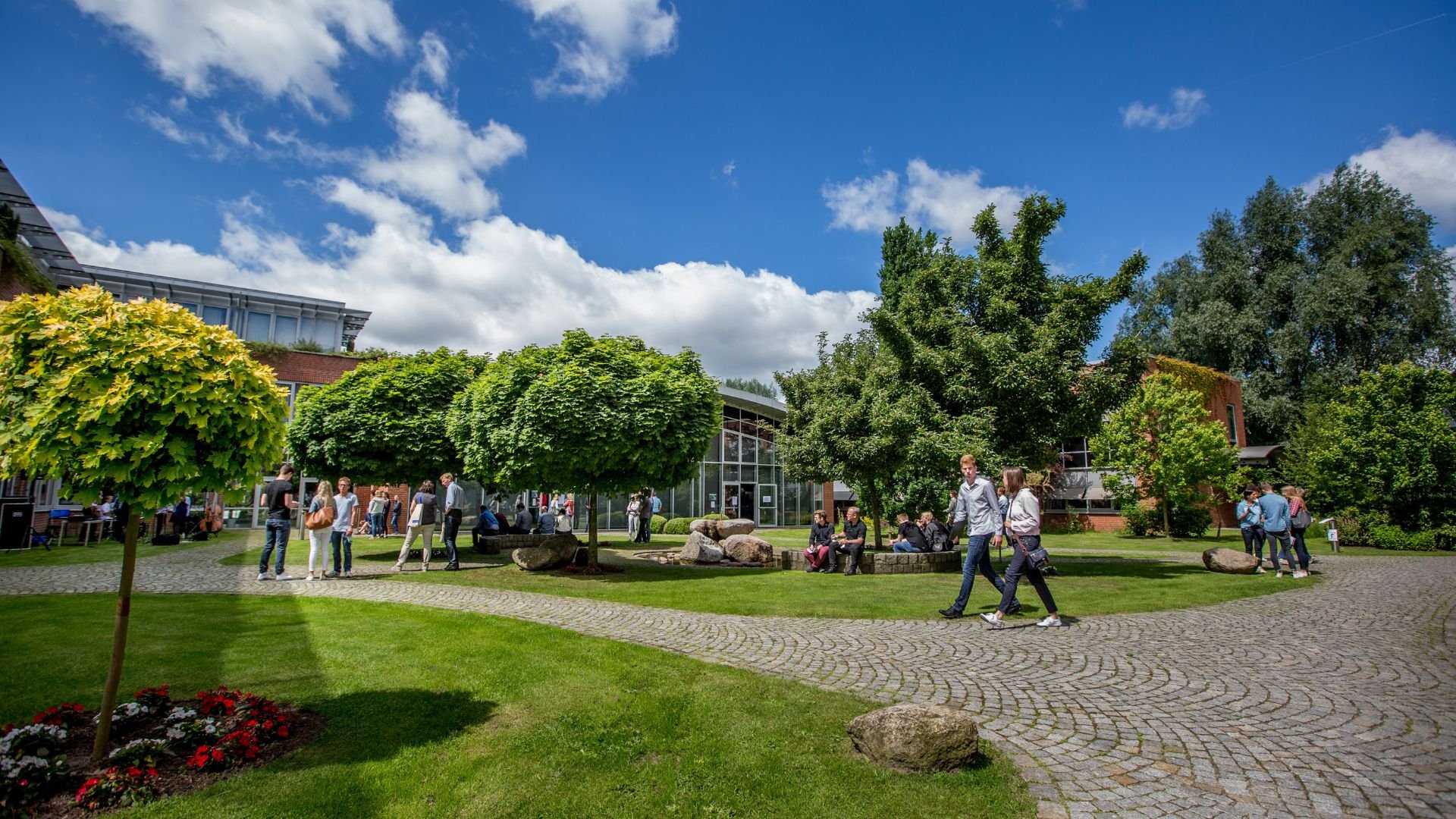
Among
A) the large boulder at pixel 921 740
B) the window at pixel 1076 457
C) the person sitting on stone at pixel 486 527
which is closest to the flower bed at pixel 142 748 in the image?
the large boulder at pixel 921 740

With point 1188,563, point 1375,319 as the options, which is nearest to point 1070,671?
point 1188,563

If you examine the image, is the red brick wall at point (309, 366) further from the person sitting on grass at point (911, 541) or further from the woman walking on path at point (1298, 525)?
the woman walking on path at point (1298, 525)

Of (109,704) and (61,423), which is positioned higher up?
(61,423)

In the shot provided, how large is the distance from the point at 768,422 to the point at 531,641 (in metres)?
30.4

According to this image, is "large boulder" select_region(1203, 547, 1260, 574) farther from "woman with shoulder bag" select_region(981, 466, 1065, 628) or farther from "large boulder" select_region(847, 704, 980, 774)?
"large boulder" select_region(847, 704, 980, 774)

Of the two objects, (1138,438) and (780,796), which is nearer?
(780,796)

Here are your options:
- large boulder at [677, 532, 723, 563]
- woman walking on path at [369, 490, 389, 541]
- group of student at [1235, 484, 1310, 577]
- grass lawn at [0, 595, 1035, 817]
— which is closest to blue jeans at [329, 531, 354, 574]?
grass lawn at [0, 595, 1035, 817]

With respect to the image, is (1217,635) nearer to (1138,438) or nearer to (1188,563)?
(1188,563)

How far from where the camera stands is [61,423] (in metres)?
3.73

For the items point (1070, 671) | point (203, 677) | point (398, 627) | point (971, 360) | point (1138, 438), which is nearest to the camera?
point (203, 677)

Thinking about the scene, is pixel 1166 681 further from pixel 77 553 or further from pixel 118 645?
pixel 77 553

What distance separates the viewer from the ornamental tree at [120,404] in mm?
3738

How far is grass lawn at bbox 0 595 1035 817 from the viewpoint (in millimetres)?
3689

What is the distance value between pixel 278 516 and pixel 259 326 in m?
30.3
